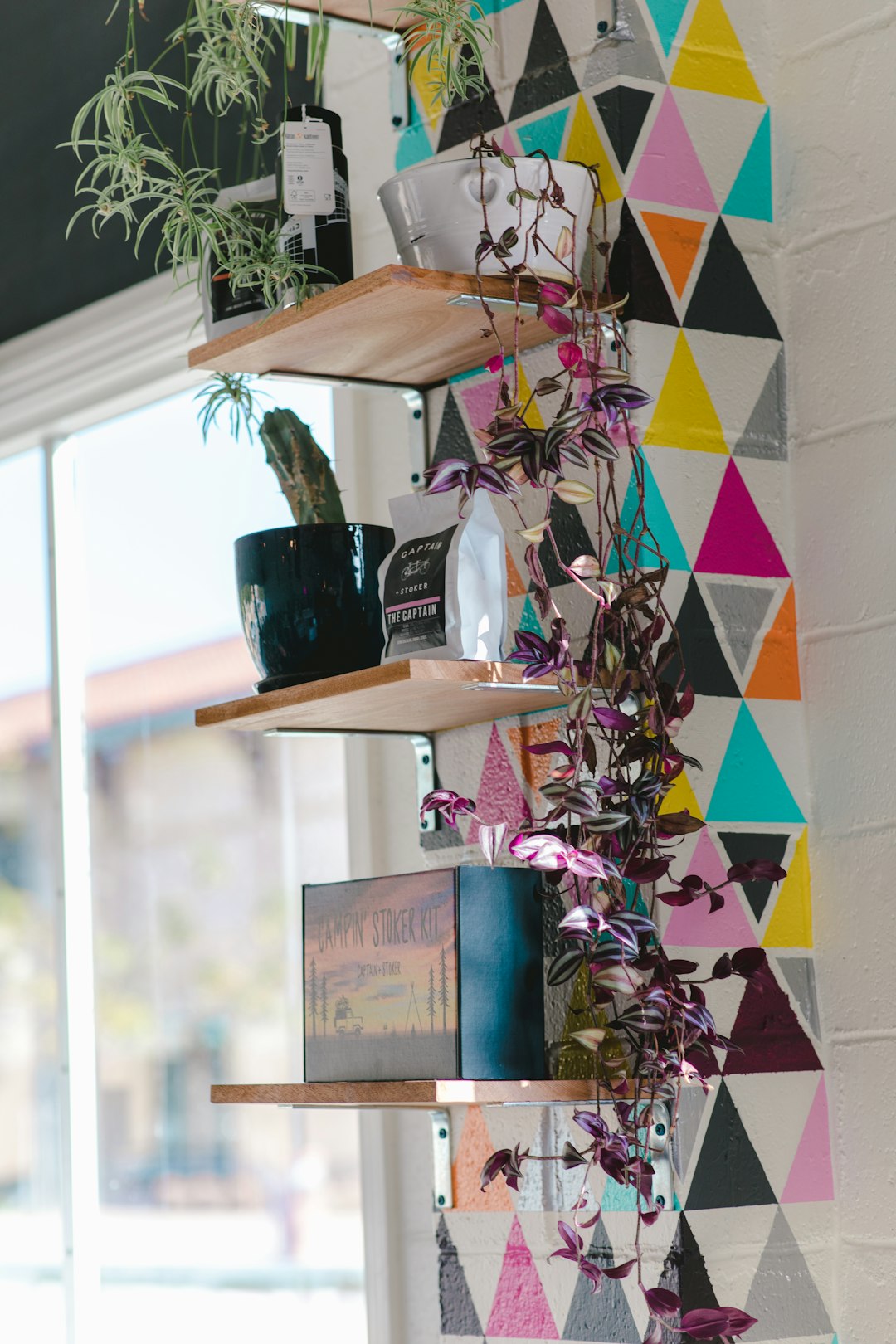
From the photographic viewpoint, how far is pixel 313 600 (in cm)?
165

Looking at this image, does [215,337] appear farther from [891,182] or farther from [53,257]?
[53,257]

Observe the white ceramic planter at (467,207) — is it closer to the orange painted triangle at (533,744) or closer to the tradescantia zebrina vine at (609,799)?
the tradescantia zebrina vine at (609,799)

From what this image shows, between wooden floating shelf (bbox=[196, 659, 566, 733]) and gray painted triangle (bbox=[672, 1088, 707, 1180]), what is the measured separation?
1.23ft

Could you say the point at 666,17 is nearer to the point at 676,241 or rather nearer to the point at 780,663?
the point at 676,241

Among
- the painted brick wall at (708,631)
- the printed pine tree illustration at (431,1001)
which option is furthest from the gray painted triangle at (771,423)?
the printed pine tree illustration at (431,1001)

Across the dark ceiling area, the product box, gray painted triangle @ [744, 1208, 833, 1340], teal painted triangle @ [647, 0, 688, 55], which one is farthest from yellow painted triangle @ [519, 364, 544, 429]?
the dark ceiling area

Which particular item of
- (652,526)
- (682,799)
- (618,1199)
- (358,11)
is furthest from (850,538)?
(358,11)

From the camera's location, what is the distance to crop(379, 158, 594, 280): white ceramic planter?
1550 millimetres

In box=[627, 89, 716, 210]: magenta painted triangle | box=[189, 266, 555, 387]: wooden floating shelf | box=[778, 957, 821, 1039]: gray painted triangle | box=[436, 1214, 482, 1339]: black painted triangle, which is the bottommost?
box=[436, 1214, 482, 1339]: black painted triangle

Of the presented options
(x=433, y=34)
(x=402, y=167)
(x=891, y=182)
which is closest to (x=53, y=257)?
(x=402, y=167)

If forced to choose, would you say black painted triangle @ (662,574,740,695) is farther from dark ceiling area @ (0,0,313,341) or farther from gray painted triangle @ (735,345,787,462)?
dark ceiling area @ (0,0,313,341)

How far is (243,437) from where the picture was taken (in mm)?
2525

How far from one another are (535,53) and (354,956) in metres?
0.89

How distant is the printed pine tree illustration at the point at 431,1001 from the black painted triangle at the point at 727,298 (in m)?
0.65
